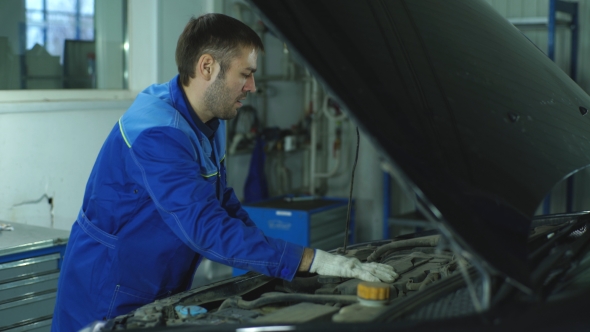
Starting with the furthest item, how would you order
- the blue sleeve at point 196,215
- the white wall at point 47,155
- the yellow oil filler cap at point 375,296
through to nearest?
the white wall at point 47,155, the blue sleeve at point 196,215, the yellow oil filler cap at point 375,296

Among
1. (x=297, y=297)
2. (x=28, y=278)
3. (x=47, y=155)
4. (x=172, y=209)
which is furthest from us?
(x=47, y=155)

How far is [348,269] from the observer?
5.14 ft

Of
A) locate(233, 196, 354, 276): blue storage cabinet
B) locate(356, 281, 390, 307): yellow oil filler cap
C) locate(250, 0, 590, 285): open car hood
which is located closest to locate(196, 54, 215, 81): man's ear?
locate(250, 0, 590, 285): open car hood

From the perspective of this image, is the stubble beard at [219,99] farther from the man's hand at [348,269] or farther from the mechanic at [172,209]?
the man's hand at [348,269]

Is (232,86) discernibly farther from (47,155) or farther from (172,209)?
(47,155)

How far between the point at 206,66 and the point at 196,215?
1.47 feet

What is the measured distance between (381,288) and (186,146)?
64cm

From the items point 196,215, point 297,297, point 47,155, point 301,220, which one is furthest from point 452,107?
point 301,220

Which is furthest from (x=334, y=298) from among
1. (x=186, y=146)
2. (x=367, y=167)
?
(x=367, y=167)

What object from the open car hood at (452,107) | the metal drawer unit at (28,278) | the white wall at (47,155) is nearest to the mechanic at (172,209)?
the open car hood at (452,107)

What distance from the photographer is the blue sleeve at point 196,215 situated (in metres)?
1.53

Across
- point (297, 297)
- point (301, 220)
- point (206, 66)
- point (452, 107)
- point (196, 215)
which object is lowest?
point (301, 220)

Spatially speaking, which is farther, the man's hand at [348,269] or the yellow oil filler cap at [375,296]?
the man's hand at [348,269]

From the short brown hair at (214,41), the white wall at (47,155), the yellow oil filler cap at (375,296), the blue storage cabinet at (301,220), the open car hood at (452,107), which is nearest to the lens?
the open car hood at (452,107)
